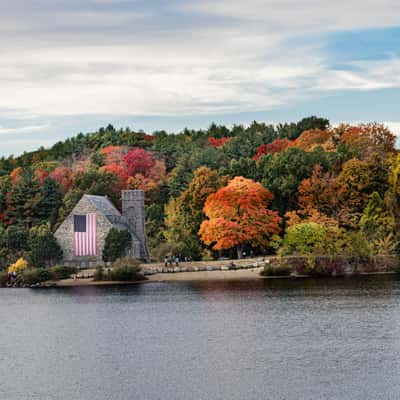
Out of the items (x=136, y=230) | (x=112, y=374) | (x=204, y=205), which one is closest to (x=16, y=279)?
(x=136, y=230)

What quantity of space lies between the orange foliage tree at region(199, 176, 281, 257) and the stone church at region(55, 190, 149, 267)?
9918 millimetres

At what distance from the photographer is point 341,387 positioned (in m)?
40.1

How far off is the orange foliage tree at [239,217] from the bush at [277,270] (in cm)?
479

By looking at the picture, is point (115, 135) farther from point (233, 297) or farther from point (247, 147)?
point (233, 297)

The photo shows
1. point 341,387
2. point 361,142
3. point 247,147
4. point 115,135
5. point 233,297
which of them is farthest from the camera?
point 115,135

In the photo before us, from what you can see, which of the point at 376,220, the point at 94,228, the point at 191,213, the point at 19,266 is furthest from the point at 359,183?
the point at 19,266

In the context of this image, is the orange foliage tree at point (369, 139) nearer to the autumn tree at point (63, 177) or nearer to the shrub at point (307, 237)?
the shrub at point (307, 237)

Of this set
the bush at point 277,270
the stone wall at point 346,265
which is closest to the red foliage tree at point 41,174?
the bush at point 277,270

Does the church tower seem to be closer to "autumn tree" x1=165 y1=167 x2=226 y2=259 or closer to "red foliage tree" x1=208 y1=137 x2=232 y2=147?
"autumn tree" x1=165 y1=167 x2=226 y2=259

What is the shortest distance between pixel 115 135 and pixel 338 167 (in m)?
64.6

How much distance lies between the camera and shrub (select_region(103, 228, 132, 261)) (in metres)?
100

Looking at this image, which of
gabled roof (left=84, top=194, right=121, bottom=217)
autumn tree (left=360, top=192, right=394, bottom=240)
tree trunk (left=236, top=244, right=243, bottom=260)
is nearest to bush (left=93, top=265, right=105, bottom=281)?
gabled roof (left=84, top=194, right=121, bottom=217)

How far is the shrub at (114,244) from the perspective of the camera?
10038 centimetres

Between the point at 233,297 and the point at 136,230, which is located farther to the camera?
the point at 136,230
